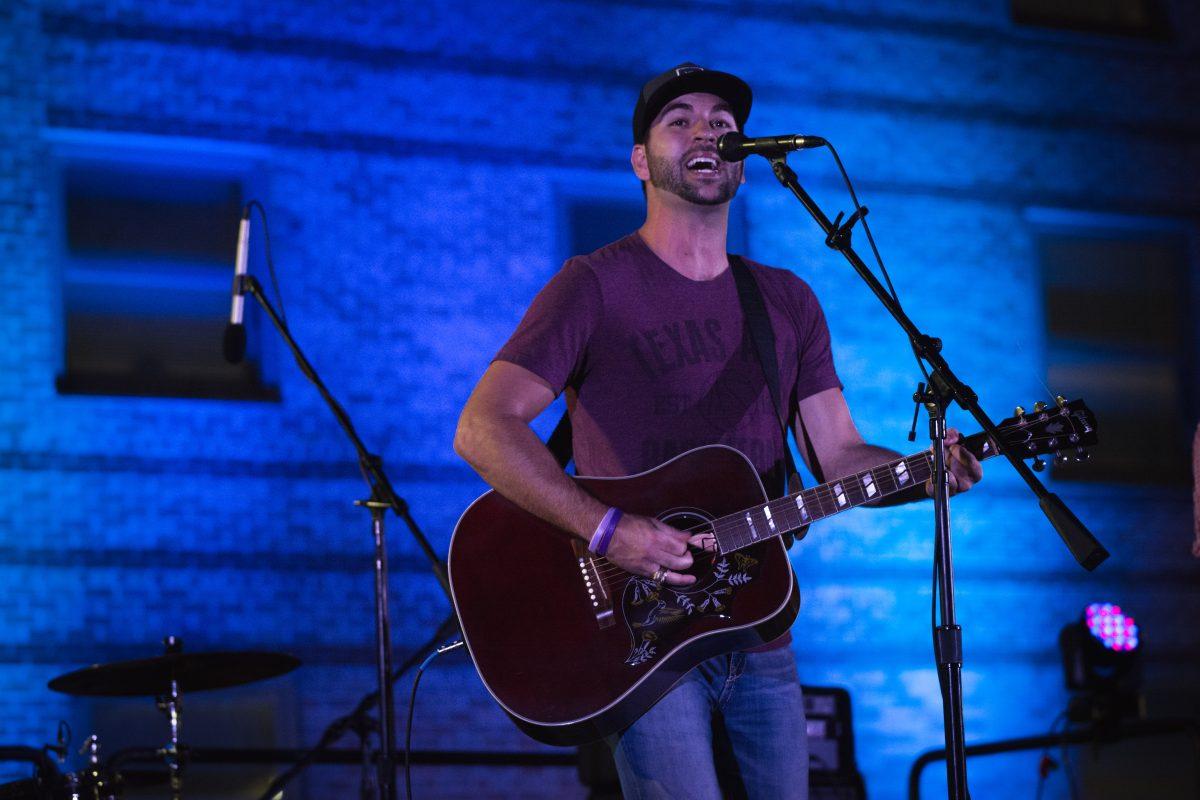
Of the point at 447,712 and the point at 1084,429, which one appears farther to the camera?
the point at 447,712

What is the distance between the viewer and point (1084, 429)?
3303 millimetres

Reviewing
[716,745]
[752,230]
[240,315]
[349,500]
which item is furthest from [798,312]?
[752,230]

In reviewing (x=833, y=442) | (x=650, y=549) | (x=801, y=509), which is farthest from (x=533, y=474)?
(x=833, y=442)

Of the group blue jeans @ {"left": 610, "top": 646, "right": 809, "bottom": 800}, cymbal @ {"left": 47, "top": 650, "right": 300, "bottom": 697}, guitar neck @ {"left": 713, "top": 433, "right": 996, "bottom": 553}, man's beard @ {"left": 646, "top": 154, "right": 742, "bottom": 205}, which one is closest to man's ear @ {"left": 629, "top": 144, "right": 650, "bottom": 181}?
man's beard @ {"left": 646, "top": 154, "right": 742, "bottom": 205}

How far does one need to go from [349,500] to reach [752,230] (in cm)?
341

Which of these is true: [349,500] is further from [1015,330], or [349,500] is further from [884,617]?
[1015,330]

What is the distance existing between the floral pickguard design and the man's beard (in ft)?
3.78

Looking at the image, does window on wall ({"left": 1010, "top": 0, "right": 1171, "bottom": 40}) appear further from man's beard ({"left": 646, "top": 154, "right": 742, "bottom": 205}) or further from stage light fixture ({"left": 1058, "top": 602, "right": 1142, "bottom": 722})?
man's beard ({"left": 646, "top": 154, "right": 742, "bottom": 205})

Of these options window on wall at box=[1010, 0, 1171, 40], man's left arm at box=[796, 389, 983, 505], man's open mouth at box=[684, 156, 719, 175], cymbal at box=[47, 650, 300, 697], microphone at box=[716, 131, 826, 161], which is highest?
window on wall at box=[1010, 0, 1171, 40]

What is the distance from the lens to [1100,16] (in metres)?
10.2

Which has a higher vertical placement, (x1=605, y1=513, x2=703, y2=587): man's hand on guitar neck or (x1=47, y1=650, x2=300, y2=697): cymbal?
(x1=605, y1=513, x2=703, y2=587): man's hand on guitar neck

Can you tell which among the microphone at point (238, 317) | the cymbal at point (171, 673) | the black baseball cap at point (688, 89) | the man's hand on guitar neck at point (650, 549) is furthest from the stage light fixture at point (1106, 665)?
the microphone at point (238, 317)

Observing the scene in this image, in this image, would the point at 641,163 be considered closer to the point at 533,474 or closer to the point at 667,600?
the point at 533,474

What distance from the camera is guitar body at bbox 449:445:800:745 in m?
3.26
